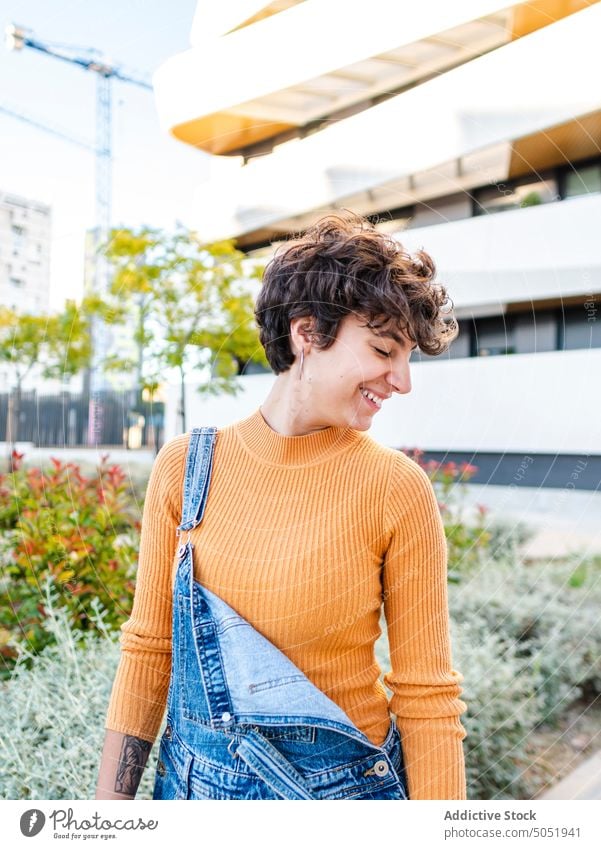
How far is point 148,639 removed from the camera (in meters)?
0.61

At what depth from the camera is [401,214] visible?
39.6 inches

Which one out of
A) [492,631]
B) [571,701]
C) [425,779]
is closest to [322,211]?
[425,779]

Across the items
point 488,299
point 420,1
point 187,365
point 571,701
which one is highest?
point 420,1

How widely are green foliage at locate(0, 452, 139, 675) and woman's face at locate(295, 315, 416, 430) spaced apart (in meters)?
0.61

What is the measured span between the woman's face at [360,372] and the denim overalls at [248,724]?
Result: 0.15 meters

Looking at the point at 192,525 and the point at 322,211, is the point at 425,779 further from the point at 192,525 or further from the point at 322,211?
the point at 322,211

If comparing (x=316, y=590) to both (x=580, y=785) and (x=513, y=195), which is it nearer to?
(x=513, y=195)

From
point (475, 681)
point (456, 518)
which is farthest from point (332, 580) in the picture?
point (456, 518)

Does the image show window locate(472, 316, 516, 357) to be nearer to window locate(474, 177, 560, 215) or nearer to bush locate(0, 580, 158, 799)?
window locate(474, 177, 560, 215)

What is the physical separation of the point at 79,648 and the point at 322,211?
72 centimetres

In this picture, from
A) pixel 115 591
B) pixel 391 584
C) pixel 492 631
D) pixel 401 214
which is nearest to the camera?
pixel 391 584

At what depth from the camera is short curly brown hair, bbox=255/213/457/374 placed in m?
0.57

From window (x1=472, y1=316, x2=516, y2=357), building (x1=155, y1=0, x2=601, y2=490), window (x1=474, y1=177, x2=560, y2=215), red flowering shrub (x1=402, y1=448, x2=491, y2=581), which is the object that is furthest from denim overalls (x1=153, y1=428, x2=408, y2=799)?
red flowering shrub (x1=402, y1=448, x2=491, y2=581)

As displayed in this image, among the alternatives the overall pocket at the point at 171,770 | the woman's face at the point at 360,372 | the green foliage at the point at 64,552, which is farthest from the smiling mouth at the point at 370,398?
the green foliage at the point at 64,552
